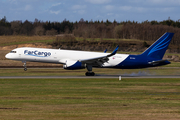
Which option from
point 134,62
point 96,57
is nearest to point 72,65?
point 96,57

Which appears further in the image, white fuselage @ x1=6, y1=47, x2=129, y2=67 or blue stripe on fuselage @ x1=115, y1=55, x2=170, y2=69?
blue stripe on fuselage @ x1=115, y1=55, x2=170, y2=69

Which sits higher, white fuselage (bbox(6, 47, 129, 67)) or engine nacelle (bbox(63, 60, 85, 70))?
white fuselage (bbox(6, 47, 129, 67))

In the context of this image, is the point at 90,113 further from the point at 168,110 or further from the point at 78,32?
the point at 78,32

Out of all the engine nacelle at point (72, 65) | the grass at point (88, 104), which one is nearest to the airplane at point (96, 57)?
the engine nacelle at point (72, 65)

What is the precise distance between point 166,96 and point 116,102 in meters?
5.80

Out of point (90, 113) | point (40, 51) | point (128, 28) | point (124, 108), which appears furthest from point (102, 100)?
point (128, 28)

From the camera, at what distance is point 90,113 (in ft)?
56.4

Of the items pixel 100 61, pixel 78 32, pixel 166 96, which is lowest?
pixel 166 96

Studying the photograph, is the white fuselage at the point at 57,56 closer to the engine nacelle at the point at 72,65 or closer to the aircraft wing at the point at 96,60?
the aircraft wing at the point at 96,60

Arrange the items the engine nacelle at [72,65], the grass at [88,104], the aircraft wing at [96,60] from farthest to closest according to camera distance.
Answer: the aircraft wing at [96,60]
the engine nacelle at [72,65]
the grass at [88,104]

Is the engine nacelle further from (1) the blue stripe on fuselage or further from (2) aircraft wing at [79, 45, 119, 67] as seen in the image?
(1) the blue stripe on fuselage

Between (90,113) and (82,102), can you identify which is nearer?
(90,113)

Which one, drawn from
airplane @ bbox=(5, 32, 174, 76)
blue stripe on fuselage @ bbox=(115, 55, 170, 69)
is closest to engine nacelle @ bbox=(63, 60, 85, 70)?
airplane @ bbox=(5, 32, 174, 76)

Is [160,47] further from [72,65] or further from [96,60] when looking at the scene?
[72,65]
